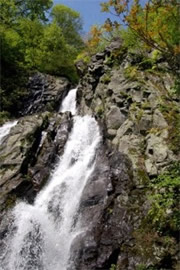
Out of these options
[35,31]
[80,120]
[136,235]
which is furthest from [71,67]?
[136,235]

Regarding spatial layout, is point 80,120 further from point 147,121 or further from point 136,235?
point 136,235

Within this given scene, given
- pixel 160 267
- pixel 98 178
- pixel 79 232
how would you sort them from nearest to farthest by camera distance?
pixel 160 267
pixel 79 232
pixel 98 178

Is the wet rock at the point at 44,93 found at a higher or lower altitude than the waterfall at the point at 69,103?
higher

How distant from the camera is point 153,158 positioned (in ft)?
34.2

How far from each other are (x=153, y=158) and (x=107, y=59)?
816cm

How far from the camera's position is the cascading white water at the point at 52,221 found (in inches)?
379

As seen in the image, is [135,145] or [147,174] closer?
[147,174]

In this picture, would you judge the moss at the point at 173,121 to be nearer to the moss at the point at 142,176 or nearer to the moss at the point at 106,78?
the moss at the point at 142,176

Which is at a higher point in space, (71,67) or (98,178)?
(71,67)

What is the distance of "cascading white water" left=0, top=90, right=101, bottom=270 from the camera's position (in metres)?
9.62

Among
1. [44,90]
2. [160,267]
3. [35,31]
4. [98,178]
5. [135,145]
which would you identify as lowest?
[160,267]

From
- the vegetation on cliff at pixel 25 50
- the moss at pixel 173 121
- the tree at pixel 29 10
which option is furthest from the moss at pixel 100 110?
the tree at pixel 29 10

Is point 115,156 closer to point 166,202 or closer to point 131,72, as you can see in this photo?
point 166,202

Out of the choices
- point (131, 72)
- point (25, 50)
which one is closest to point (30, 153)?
point (131, 72)
